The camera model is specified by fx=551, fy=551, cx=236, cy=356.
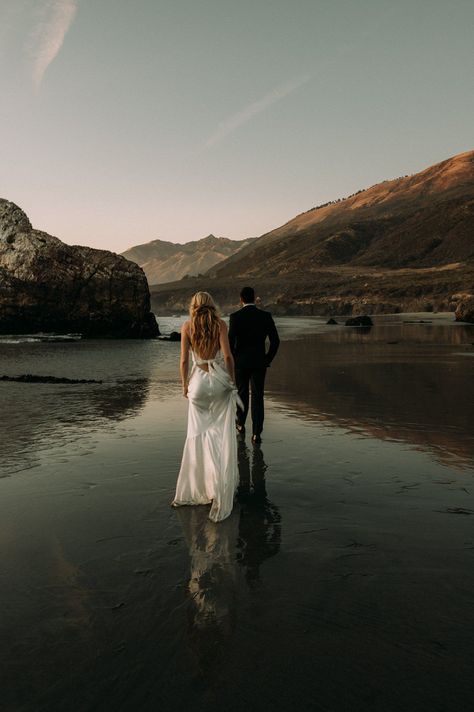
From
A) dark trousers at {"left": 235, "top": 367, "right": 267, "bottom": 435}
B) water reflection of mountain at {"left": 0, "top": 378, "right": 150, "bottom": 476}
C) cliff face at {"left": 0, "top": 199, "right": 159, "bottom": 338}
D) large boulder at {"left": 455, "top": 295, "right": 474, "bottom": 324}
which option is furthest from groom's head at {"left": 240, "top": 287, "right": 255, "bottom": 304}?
large boulder at {"left": 455, "top": 295, "right": 474, "bottom": 324}

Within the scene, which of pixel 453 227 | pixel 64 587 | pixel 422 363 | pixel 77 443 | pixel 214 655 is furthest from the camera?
pixel 453 227

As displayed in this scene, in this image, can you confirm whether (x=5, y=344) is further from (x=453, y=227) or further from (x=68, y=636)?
(x=453, y=227)

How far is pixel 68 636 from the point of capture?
10.5 ft

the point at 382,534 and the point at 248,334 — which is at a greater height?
the point at 248,334

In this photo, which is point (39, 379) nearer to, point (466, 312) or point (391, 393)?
point (391, 393)

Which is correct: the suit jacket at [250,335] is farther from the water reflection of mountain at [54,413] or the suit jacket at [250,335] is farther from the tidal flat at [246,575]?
the water reflection of mountain at [54,413]

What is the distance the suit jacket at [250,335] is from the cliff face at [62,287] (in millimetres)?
31411

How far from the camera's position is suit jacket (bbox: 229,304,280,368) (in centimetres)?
846

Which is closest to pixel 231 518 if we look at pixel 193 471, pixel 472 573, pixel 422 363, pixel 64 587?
pixel 193 471

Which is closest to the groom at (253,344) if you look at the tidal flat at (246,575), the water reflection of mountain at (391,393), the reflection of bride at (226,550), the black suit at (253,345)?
the black suit at (253,345)

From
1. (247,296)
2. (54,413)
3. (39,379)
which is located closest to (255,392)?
(247,296)

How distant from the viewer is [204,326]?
584 centimetres

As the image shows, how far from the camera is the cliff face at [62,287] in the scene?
36.9m

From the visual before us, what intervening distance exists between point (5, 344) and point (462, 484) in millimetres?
29882
